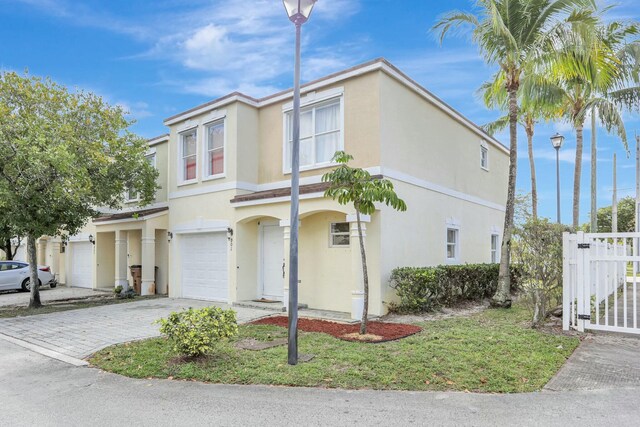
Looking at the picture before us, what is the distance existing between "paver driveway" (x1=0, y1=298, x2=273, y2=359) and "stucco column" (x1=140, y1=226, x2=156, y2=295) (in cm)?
250

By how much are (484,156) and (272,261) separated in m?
10.2

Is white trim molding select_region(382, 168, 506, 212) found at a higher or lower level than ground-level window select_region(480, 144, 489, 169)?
lower

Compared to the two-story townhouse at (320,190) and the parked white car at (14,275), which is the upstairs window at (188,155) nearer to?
the two-story townhouse at (320,190)

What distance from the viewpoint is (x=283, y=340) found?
7863 mm

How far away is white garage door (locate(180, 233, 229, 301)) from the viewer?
44.8 ft

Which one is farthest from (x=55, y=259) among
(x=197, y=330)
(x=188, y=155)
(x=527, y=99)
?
(x=527, y=99)

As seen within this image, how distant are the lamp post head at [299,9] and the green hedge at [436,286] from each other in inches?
253

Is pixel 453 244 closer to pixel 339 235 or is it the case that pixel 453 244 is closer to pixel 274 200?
pixel 339 235

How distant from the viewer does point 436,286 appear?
1085cm

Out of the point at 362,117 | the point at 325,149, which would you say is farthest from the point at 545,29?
the point at 325,149

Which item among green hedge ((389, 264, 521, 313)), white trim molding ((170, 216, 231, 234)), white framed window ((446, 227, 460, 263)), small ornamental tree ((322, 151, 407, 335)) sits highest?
small ornamental tree ((322, 151, 407, 335))

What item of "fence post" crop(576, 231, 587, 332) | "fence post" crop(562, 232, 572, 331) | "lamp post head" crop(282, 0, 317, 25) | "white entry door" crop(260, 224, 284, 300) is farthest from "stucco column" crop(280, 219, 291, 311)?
"fence post" crop(576, 231, 587, 332)

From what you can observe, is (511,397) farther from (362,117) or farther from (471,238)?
(471,238)

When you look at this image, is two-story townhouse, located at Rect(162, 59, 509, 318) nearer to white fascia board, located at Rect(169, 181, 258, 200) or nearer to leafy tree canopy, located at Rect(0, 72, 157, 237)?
white fascia board, located at Rect(169, 181, 258, 200)
